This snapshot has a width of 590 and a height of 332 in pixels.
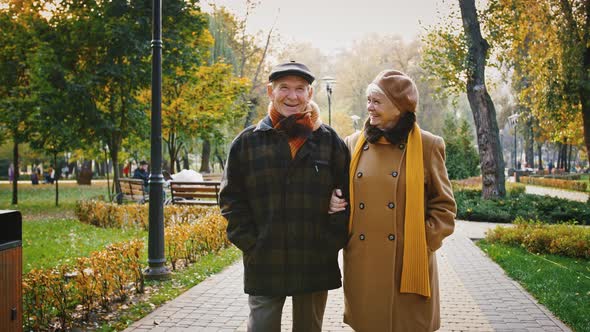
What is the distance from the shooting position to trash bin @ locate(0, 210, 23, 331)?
3.01 meters

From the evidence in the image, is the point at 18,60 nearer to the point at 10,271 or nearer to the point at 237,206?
the point at 10,271

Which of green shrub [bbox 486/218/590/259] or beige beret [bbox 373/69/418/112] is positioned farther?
green shrub [bbox 486/218/590/259]

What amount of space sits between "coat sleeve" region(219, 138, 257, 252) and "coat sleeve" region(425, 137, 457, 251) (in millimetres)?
1024

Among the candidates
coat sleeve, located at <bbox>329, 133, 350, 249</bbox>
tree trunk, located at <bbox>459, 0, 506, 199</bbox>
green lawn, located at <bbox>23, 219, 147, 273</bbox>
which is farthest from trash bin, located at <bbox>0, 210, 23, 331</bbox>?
tree trunk, located at <bbox>459, 0, 506, 199</bbox>

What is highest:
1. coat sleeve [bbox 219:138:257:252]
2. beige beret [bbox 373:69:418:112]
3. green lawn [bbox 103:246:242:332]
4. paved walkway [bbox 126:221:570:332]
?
beige beret [bbox 373:69:418:112]

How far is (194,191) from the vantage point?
561 inches

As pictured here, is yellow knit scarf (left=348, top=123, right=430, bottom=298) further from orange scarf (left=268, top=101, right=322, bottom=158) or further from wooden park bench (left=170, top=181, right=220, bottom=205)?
wooden park bench (left=170, top=181, right=220, bottom=205)

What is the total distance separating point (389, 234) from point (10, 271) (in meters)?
2.21

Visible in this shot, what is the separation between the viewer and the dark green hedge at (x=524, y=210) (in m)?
13.6

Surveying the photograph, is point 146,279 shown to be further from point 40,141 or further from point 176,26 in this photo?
point 40,141

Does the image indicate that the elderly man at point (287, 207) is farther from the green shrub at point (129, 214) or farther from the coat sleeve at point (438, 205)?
the green shrub at point (129, 214)

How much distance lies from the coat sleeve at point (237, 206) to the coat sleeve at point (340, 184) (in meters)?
0.48

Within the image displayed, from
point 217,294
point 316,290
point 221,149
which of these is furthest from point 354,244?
point 221,149

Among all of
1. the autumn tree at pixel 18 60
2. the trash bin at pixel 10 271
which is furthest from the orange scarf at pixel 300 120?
the autumn tree at pixel 18 60
